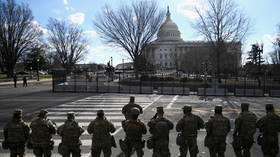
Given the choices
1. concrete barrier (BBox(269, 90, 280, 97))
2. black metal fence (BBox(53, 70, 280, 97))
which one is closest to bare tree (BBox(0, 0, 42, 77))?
black metal fence (BBox(53, 70, 280, 97))

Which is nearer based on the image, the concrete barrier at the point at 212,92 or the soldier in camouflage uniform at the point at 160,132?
the soldier in camouflage uniform at the point at 160,132

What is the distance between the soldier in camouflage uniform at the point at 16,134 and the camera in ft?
19.4

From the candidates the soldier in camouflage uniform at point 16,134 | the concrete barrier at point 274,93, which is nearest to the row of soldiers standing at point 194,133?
the soldier in camouflage uniform at point 16,134

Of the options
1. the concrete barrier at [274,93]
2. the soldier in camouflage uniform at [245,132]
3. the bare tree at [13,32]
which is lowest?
the concrete barrier at [274,93]

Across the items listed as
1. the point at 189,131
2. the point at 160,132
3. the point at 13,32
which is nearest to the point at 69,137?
the point at 160,132

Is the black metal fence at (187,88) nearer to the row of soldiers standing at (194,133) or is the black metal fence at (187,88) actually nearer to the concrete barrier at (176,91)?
the concrete barrier at (176,91)

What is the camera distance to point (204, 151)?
7.56 meters

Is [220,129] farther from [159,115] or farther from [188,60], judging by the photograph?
[188,60]

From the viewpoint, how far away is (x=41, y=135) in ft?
19.4

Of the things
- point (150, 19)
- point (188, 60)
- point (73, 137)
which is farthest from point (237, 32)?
point (188, 60)

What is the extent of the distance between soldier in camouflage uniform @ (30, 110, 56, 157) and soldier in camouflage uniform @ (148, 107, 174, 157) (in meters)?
2.57

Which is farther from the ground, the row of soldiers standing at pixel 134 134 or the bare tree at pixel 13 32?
the bare tree at pixel 13 32

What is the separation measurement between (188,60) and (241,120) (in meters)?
71.3

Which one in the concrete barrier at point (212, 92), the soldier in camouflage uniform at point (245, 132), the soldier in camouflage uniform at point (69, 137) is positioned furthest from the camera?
the concrete barrier at point (212, 92)
